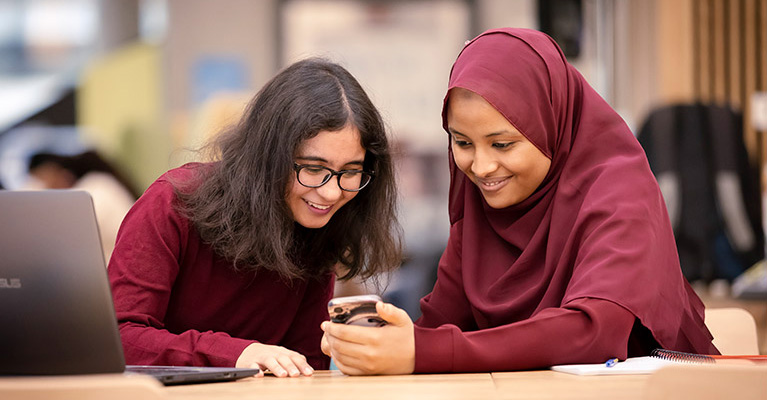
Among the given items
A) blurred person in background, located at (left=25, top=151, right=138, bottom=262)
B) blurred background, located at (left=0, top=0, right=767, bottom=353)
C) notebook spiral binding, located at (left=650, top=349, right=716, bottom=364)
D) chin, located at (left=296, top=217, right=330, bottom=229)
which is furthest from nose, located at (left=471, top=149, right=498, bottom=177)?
blurred background, located at (left=0, top=0, right=767, bottom=353)

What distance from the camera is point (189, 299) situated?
1.93 metres

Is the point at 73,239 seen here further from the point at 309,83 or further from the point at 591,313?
the point at 591,313

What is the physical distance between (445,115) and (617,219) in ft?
1.52

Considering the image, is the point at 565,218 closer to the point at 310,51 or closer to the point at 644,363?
the point at 644,363

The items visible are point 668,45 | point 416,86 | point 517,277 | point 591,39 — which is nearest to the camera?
point 517,277

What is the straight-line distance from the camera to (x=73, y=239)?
1.33 metres

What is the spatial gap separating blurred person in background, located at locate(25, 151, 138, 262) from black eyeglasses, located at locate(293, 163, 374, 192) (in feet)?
8.97

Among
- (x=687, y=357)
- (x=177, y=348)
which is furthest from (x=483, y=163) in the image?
(x=177, y=348)

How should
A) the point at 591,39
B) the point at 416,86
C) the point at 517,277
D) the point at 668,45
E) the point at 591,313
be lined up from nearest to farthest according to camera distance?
the point at 591,313, the point at 517,277, the point at 668,45, the point at 591,39, the point at 416,86

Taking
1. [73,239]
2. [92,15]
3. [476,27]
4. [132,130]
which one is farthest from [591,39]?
[73,239]

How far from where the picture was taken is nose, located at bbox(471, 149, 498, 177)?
1740 millimetres

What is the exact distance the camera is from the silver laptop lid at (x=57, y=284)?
1.32 meters

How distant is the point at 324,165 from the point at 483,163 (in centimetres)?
34

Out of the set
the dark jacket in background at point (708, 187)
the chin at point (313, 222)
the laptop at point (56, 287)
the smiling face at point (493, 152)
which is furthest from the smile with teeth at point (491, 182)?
the dark jacket in background at point (708, 187)
